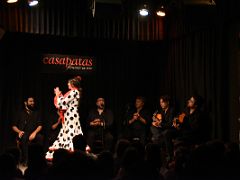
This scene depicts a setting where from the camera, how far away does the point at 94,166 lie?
3.00 m

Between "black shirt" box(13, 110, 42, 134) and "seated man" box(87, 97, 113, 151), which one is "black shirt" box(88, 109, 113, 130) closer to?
"seated man" box(87, 97, 113, 151)

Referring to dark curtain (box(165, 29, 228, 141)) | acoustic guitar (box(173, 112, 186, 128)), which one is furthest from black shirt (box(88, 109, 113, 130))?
dark curtain (box(165, 29, 228, 141))

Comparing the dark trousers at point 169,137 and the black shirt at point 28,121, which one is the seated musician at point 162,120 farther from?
the black shirt at point 28,121

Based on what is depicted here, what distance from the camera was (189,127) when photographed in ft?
24.4

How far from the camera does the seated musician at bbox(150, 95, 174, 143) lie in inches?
320

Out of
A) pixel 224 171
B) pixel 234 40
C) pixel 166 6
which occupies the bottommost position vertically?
pixel 224 171

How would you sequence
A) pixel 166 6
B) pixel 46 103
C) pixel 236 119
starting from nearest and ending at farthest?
pixel 236 119 < pixel 166 6 < pixel 46 103

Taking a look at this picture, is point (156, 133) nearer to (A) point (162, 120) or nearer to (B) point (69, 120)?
(A) point (162, 120)

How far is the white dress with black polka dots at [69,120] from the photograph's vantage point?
26.0 ft

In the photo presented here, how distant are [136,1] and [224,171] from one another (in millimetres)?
5978

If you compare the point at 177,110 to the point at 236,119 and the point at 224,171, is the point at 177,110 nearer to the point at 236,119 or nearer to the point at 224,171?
the point at 236,119

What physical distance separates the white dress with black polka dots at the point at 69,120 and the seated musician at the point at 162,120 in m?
1.43

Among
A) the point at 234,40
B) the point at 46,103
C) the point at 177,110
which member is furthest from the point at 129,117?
the point at 234,40

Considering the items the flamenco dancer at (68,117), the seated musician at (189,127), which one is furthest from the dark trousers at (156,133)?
the flamenco dancer at (68,117)
